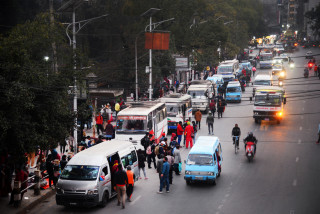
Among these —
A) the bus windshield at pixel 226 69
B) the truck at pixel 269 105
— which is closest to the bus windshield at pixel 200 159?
the truck at pixel 269 105

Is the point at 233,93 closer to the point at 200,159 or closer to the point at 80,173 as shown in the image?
the point at 200,159

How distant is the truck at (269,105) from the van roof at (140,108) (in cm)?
960

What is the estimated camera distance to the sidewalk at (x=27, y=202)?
1962cm

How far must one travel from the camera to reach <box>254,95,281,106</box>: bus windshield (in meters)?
40.5

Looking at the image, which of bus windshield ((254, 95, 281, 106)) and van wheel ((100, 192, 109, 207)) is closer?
van wheel ((100, 192, 109, 207))

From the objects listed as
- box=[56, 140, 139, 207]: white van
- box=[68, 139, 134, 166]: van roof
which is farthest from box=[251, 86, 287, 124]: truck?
box=[56, 140, 139, 207]: white van

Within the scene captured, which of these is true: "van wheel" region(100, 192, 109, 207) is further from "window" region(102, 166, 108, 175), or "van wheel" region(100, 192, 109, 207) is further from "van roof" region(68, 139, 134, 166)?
"van roof" region(68, 139, 134, 166)

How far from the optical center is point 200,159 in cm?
2348

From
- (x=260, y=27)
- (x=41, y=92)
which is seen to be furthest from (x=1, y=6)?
(x=260, y=27)

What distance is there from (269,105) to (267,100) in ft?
1.62

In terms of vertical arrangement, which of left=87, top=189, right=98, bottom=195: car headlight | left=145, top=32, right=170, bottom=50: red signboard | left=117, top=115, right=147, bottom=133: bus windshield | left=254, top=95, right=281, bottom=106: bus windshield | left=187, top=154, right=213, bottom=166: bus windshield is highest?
left=145, top=32, right=170, bottom=50: red signboard

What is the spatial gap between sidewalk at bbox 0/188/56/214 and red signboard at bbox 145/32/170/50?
23762mm

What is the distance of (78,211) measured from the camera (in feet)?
65.3

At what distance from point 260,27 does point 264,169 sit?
110 metres
